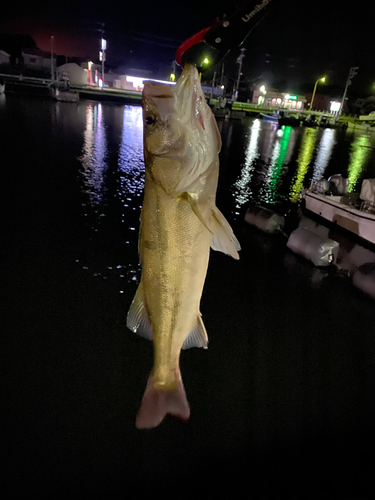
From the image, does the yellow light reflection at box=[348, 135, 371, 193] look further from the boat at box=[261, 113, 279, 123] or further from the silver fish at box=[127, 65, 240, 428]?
the boat at box=[261, 113, 279, 123]

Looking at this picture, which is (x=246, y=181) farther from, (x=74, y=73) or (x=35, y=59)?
(x=35, y=59)

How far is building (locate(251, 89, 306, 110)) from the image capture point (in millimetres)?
66562

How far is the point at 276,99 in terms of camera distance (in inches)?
2677

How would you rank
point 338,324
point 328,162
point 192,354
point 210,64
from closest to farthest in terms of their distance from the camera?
point 210,64
point 192,354
point 338,324
point 328,162

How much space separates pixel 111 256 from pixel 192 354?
3.03 m

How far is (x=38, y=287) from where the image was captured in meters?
5.37

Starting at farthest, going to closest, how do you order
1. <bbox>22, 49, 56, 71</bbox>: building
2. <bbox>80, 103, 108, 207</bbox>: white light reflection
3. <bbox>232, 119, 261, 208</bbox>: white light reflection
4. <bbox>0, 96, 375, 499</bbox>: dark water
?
<bbox>22, 49, 56, 71</bbox>: building, <bbox>232, 119, 261, 208</bbox>: white light reflection, <bbox>80, 103, 108, 207</bbox>: white light reflection, <bbox>0, 96, 375, 499</bbox>: dark water

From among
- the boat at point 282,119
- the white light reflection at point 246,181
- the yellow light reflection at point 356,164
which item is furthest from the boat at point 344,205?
the boat at point 282,119

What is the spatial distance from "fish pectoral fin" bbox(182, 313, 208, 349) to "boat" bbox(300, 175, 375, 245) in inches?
292

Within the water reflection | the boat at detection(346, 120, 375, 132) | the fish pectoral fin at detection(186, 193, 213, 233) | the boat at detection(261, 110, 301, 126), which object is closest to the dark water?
the fish pectoral fin at detection(186, 193, 213, 233)

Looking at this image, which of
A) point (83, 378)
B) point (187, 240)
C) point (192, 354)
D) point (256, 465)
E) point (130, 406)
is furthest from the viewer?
point (192, 354)

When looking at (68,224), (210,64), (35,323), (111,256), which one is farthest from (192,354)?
(68,224)

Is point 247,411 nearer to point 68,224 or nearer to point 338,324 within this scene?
point 338,324

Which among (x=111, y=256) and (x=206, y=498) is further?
(x=111, y=256)
